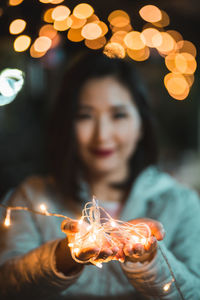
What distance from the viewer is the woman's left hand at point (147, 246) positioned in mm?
589

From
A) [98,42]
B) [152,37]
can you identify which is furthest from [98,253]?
[152,37]

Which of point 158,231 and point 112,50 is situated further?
point 112,50

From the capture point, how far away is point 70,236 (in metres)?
0.64

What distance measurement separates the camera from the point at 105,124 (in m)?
1.07

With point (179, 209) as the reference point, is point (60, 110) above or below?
above

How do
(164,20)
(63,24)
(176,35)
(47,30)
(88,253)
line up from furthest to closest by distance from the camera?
(176,35) → (164,20) → (47,30) → (63,24) → (88,253)

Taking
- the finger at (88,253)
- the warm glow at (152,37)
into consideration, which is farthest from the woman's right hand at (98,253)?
the warm glow at (152,37)

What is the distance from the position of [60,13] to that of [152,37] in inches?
22.2

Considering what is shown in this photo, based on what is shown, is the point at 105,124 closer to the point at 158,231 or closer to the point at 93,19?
the point at 93,19

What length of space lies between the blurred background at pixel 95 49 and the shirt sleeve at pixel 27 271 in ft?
1.27

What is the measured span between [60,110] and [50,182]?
0.33 meters

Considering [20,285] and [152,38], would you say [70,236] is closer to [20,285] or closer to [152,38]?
[20,285]

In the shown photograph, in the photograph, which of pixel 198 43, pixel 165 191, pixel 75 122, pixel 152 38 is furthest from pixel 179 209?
pixel 198 43

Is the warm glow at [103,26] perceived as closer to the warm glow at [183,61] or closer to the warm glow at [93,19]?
the warm glow at [93,19]
